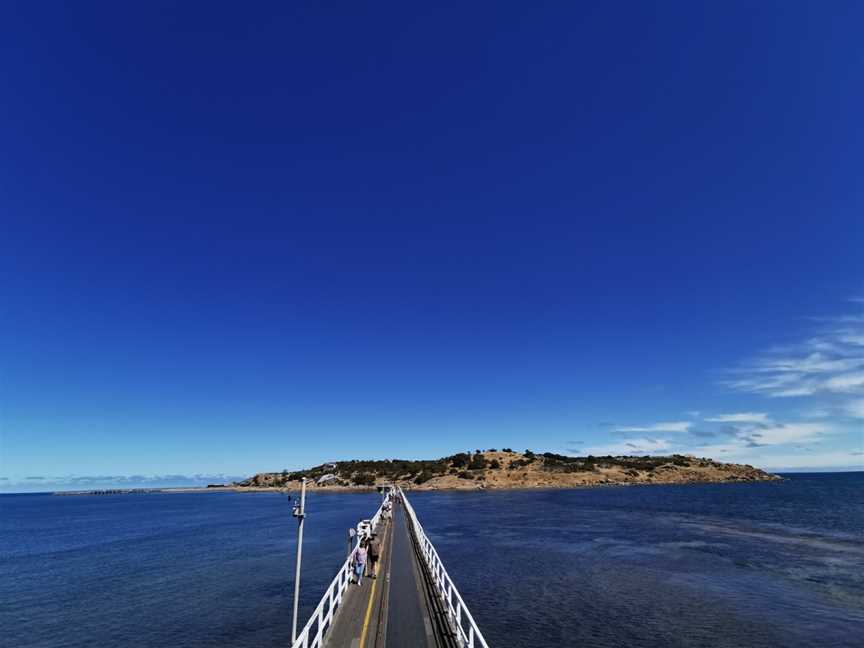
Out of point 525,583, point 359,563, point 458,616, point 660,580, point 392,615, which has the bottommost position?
point 660,580

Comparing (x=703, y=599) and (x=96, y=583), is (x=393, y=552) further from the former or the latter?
(x=96, y=583)

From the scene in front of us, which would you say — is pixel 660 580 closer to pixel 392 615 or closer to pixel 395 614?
pixel 395 614

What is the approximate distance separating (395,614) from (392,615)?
0.21 metres

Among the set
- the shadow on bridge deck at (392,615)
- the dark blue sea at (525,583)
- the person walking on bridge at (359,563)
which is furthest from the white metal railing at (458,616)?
the person walking on bridge at (359,563)

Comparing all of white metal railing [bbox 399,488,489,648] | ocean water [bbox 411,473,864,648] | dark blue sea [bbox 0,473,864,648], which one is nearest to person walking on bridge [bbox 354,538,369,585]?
white metal railing [bbox 399,488,489,648]

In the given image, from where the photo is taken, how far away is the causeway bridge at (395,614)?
64.3 ft

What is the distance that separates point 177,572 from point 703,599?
49985 millimetres

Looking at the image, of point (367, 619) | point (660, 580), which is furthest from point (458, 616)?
point (660, 580)

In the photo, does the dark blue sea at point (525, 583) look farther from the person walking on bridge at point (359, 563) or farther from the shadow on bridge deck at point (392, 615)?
the person walking on bridge at point (359, 563)

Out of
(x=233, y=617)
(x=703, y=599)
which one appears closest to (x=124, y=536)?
(x=233, y=617)

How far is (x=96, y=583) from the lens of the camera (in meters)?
49.0

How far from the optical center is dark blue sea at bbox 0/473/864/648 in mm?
30359

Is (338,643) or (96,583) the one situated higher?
(338,643)

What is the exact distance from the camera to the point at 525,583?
40281 millimetres
